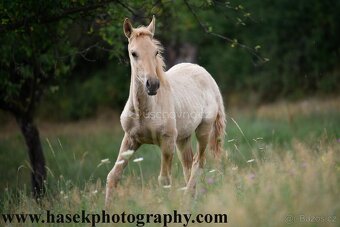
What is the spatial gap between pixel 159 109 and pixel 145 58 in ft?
2.33

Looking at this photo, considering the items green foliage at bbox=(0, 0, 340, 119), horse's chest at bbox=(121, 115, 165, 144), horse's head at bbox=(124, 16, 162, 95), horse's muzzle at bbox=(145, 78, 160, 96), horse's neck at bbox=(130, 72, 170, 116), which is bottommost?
green foliage at bbox=(0, 0, 340, 119)

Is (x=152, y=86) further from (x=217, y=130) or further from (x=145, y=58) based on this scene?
(x=217, y=130)

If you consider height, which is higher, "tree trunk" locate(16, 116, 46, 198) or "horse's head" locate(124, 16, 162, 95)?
"horse's head" locate(124, 16, 162, 95)

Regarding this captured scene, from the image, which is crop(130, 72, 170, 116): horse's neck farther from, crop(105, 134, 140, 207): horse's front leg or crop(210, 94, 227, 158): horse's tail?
crop(210, 94, 227, 158): horse's tail

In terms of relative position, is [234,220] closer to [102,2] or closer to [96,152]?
[102,2]

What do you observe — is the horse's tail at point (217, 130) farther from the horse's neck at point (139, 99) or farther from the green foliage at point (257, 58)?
the green foliage at point (257, 58)

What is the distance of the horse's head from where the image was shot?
6.45m

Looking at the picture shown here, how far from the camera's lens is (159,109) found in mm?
7062

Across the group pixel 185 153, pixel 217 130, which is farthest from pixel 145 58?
pixel 217 130

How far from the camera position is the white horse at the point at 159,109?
6762 mm

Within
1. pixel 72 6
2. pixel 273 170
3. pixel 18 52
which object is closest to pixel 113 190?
pixel 273 170

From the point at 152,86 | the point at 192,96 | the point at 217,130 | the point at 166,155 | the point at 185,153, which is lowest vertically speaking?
the point at 185,153

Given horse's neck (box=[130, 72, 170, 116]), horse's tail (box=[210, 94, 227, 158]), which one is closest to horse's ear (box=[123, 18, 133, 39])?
horse's neck (box=[130, 72, 170, 116])

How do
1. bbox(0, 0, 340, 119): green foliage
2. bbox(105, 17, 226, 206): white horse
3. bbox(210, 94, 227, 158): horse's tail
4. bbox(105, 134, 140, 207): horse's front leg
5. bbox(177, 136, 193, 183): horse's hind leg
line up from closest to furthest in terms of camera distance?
bbox(105, 17, 226, 206): white horse, bbox(105, 134, 140, 207): horse's front leg, bbox(177, 136, 193, 183): horse's hind leg, bbox(210, 94, 227, 158): horse's tail, bbox(0, 0, 340, 119): green foliage
